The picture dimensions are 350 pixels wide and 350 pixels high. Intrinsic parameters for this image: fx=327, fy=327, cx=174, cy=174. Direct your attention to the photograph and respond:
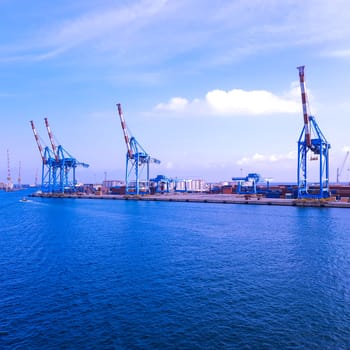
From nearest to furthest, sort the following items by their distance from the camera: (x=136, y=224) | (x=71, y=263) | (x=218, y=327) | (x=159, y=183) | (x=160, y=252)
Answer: (x=218, y=327) < (x=71, y=263) < (x=160, y=252) < (x=136, y=224) < (x=159, y=183)

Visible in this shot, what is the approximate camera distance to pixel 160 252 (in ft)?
75.7

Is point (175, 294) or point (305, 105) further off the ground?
point (305, 105)

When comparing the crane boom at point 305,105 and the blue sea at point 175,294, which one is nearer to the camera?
the blue sea at point 175,294

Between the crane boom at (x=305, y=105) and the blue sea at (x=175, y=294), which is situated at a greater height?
the crane boom at (x=305, y=105)

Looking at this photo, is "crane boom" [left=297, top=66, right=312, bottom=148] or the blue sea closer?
the blue sea

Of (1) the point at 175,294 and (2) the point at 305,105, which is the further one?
(2) the point at 305,105

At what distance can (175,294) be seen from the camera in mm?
14469

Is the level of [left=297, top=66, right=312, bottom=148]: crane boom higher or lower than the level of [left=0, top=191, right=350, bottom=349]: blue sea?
higher

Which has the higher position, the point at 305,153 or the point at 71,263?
the point at 305,153

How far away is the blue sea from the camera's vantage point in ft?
34.9

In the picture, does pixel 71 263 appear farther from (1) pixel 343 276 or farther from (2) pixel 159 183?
(2) pixel 159 183

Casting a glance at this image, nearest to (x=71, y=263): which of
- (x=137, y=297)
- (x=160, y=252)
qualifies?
(x=160, y=252)

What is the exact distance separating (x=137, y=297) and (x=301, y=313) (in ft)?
21.9

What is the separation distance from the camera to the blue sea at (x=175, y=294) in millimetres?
10633
